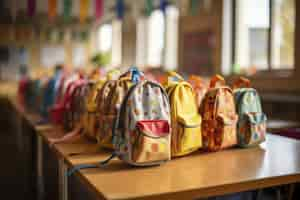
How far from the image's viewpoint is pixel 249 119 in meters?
1.43

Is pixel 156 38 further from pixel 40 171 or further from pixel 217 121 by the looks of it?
pixel 217 121

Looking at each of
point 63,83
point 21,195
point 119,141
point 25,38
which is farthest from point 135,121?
point 25,38

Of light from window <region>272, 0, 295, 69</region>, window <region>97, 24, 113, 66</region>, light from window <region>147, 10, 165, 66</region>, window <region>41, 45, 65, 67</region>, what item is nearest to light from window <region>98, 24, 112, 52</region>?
window <region>97, 24, 113, 66</region>

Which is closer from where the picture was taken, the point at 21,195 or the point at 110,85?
the point at 110,85

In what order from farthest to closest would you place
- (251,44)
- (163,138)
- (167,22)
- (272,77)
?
(167,22) → (251,44) → (272,77) → (163,138)

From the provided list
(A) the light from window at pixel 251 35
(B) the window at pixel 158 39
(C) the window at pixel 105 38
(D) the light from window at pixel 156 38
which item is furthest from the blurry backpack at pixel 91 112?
(C) the window at pixel 105 38

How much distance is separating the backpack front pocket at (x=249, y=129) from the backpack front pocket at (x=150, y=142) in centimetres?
44

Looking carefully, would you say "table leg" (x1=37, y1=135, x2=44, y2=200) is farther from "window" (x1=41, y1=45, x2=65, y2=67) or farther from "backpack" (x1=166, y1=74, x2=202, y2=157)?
"window" (x1=41, y1=45, x2=65, y2=67)

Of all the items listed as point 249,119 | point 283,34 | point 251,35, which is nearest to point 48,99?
point 249,119

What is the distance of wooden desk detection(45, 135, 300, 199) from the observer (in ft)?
2.97

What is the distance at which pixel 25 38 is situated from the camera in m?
7.23

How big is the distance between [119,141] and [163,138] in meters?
0.14

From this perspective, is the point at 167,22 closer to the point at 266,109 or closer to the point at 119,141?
the point at 266,109

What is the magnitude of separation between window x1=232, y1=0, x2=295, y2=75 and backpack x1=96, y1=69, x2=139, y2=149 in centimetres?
224
